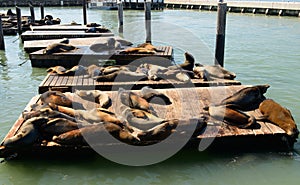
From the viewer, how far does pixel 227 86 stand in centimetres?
659

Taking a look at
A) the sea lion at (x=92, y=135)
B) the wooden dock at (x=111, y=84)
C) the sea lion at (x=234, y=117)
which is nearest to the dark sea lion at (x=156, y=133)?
the sea lion at (x=92, y=135)

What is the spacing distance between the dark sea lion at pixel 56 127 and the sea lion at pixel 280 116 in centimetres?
286

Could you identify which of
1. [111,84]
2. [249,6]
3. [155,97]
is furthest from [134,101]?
[249,6]

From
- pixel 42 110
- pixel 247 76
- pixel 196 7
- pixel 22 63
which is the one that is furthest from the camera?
pixel 196 7

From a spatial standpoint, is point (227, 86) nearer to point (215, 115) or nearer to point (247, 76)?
point (215, 115)

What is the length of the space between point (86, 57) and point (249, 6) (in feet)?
86.7

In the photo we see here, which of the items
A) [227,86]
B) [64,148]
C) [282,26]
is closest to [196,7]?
[282,26]

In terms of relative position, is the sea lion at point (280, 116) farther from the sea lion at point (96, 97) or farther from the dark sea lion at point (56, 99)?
the dark sea lion at point (56, 99)

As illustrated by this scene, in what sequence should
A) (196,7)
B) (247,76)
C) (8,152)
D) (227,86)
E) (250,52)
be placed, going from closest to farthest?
(8,152), (227,86), (247,76), (250,52), (196,7)

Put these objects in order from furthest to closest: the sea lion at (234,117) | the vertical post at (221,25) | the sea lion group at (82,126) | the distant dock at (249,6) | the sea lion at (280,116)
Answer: the distant dock at (249,6) → the vertical post at (221,25) → the sea lion at (234,117) → the sea lion at (280,116) → the sea lion group at (82,126)

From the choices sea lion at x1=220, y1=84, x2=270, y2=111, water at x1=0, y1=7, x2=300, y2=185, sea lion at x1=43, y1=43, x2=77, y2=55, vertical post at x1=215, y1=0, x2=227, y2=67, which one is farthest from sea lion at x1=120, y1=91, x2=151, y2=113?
sea lion at x1=43, y1=43, x2=77, y2=55

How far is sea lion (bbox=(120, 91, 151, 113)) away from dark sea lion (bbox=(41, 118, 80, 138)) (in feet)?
3.56

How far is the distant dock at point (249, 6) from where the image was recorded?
93.5 ft

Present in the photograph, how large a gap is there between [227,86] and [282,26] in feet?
58.4
